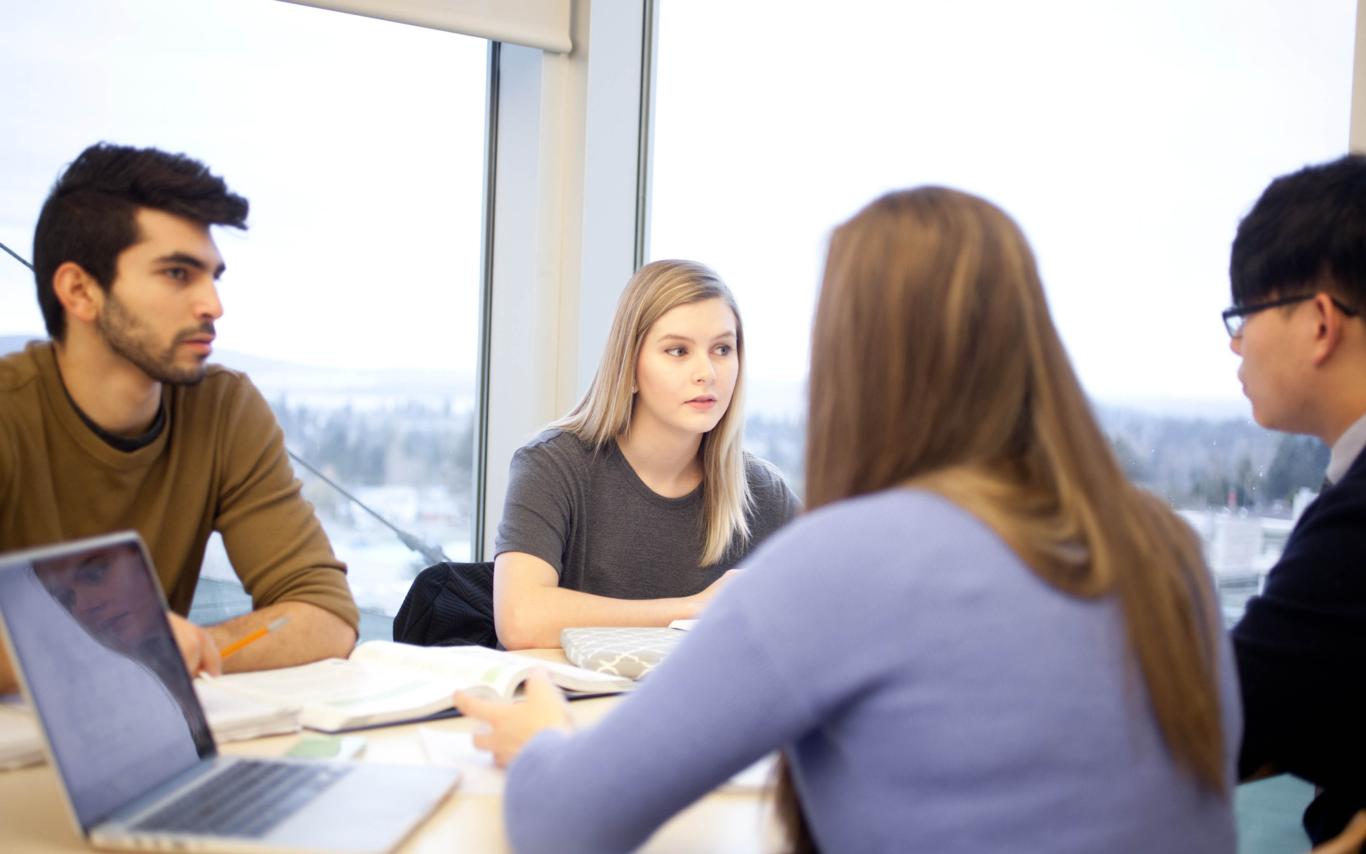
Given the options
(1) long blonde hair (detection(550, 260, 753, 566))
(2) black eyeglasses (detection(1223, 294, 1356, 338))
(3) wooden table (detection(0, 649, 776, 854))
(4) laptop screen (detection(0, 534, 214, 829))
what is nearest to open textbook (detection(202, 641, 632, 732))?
(3) wooden table (detection(0, 649, 776, 854))

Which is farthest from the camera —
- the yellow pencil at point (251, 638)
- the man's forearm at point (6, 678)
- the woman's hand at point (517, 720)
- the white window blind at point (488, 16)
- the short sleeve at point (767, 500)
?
the white window blind at point (488, 16)

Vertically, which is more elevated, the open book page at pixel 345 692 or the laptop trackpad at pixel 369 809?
the laptop trackpad at pixel 369 809

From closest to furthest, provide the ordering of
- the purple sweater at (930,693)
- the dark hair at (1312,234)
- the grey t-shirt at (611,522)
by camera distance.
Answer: the purple sweater at (930,693)
the dark hair at (1312,234)
the grey t-shirt at (611,522)

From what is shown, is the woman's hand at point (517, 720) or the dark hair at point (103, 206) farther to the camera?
the dark hair at point (103, 206)

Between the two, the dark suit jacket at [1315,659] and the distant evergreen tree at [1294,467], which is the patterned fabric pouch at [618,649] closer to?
the dark suit jacket at [1315,659]

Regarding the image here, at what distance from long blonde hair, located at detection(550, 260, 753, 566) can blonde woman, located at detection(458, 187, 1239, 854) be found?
147cm

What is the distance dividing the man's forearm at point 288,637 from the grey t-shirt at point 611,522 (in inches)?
22.1

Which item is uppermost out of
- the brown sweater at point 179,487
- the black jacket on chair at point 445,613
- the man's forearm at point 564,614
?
the brown sweater at point 179,487

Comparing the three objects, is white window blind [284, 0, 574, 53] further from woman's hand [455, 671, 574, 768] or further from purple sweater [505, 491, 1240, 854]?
purple sweater [505, 491, 1240, 854]

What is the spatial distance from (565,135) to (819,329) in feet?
9.15

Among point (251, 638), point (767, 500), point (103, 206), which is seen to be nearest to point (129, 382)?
point (103, 206)

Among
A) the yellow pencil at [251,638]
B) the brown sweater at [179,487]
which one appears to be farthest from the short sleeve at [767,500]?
the yellow pencil at [251,638]

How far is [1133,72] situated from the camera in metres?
2.63

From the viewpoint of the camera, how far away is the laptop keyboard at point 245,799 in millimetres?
1090
